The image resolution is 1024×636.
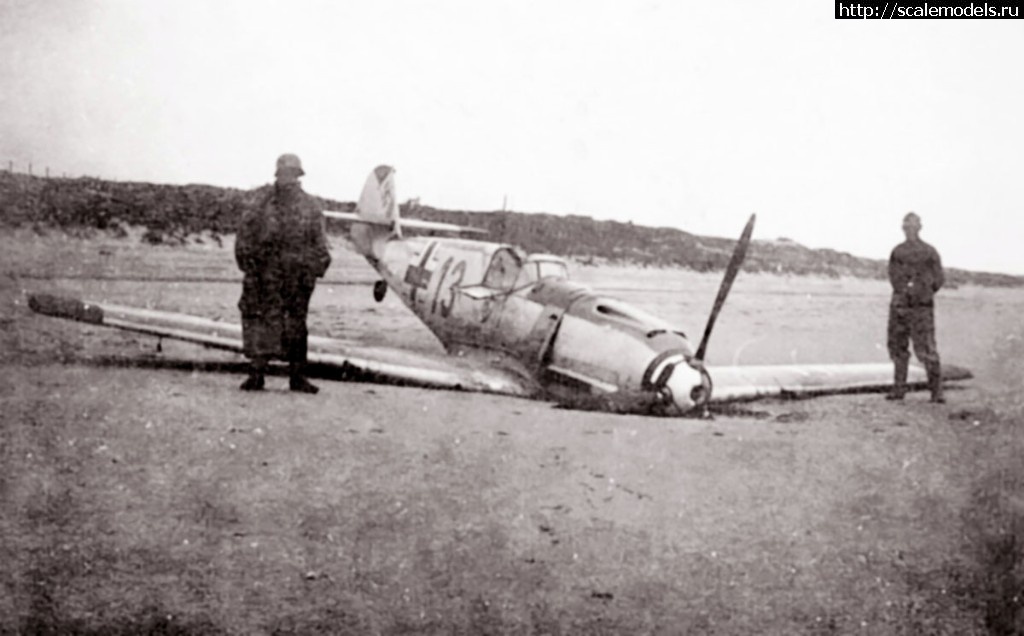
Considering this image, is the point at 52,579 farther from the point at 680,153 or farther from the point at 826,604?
the point at 680,153

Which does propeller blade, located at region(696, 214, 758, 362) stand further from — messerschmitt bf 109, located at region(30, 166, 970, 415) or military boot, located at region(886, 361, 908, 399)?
military boot, located at region(886, 361, 908, 399)

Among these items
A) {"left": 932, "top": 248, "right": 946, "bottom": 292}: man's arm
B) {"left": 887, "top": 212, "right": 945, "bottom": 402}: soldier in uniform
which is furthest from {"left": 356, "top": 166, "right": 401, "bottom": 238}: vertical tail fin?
{"left": 932, "top": 248, "right": 946, "bottom": 292}: man's arm

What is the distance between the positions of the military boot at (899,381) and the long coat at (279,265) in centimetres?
303

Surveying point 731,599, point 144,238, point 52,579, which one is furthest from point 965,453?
point 144,238

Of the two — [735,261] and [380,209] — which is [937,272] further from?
[380,209]

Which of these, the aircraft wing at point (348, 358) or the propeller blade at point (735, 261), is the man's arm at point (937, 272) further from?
the aircraft wing at point (348, 358)

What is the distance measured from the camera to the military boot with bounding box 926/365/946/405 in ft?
13.3

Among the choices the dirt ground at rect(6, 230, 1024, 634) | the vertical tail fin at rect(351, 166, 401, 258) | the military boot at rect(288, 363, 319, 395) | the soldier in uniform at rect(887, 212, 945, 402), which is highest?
the vertical tail fin at rect(351, 166, 401, 258)

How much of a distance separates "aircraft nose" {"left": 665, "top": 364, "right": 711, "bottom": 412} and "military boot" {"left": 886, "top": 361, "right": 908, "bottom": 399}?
1121 millimetres

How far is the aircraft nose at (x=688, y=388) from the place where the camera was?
4.02m

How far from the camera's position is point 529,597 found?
2.31 metres

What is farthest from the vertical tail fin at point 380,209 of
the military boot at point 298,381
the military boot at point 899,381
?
the military boot at point 899,381

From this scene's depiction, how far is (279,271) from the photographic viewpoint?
12.6 ft

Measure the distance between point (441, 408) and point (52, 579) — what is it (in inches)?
79.2
